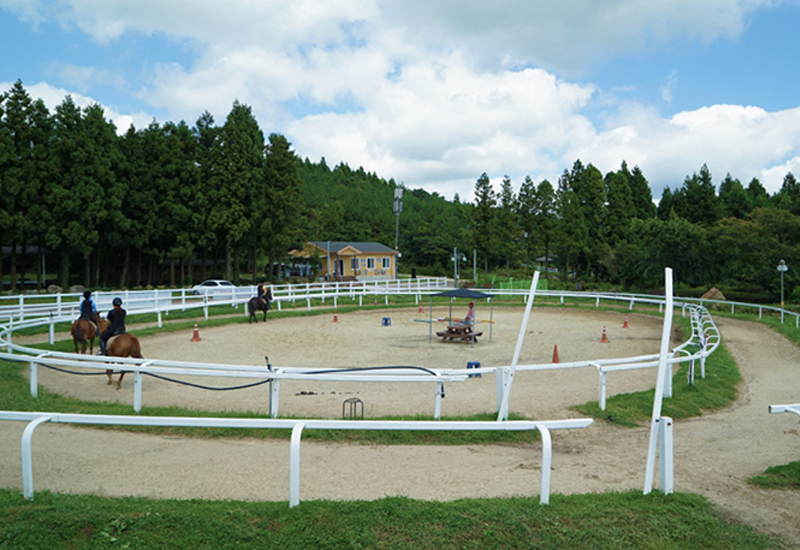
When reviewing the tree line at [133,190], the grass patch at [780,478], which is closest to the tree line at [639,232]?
the tree line at [133,190]

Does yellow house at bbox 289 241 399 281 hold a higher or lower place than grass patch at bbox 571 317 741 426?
higher

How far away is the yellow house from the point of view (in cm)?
6669

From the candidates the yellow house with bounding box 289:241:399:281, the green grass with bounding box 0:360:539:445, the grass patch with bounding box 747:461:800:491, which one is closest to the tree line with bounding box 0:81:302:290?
the yellow house with bounding box 289:241:399:281

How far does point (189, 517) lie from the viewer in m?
4.12

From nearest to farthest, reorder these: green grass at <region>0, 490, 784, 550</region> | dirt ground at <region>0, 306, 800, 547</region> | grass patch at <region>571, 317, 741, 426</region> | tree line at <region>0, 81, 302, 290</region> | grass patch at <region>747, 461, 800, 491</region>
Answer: green grass at <region>0, 490, 784, 550</region>
dirt ground at <region>0, 306, 800, 547</region>
grass patch at <region>747, 461, 800, 491</region>
grass patch at <region>571, 317, 741, 426</region>
tree line at <region>0, 81, 302, 290</region>

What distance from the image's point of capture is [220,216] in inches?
1720

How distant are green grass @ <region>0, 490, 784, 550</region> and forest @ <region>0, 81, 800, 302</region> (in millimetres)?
36241

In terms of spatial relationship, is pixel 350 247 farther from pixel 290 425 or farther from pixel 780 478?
pixel 290 425

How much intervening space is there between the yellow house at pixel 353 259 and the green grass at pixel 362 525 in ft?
200

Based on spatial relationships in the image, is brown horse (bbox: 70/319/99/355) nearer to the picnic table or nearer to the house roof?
the picnic table

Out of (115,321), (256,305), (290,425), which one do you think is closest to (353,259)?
(256,305)

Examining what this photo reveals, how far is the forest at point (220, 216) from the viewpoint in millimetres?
36125

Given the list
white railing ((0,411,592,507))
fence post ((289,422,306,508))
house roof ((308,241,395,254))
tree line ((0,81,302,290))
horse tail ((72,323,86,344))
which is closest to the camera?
fence post ((289,422,306,508))

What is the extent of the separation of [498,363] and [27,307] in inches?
662
